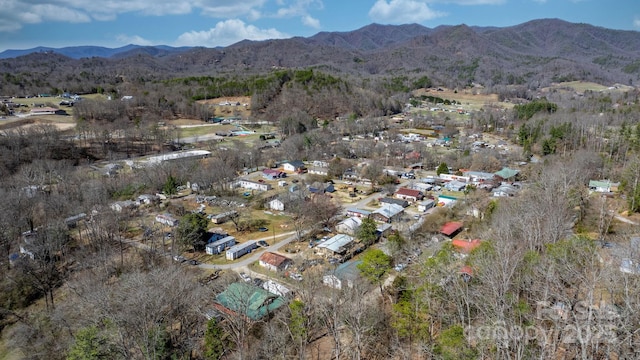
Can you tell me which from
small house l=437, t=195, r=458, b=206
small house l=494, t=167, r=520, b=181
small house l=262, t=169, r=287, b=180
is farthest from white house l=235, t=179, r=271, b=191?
small house l=494, t=167, r=520, b=181

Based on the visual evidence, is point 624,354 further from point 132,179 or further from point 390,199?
point 132,179

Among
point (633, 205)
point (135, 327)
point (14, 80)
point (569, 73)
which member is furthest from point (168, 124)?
point (569, 73)

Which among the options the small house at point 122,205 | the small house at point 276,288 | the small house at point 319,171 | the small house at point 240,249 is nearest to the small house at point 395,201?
the small house at point 319,171

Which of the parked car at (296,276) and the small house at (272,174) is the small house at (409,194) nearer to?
the small house at (272,174)

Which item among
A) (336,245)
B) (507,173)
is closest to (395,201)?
(336,245)

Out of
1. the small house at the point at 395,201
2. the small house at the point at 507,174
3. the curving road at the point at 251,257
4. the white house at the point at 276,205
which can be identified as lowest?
the curving road at the point at 251,257

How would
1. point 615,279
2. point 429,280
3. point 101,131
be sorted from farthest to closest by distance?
1. point 101,131
2. point 429,280
3. point 615,279

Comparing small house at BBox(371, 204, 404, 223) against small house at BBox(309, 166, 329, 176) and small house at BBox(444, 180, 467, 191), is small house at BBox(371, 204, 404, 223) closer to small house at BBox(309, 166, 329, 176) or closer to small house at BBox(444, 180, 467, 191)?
small house at BBox(444, 180, 467, 191)
